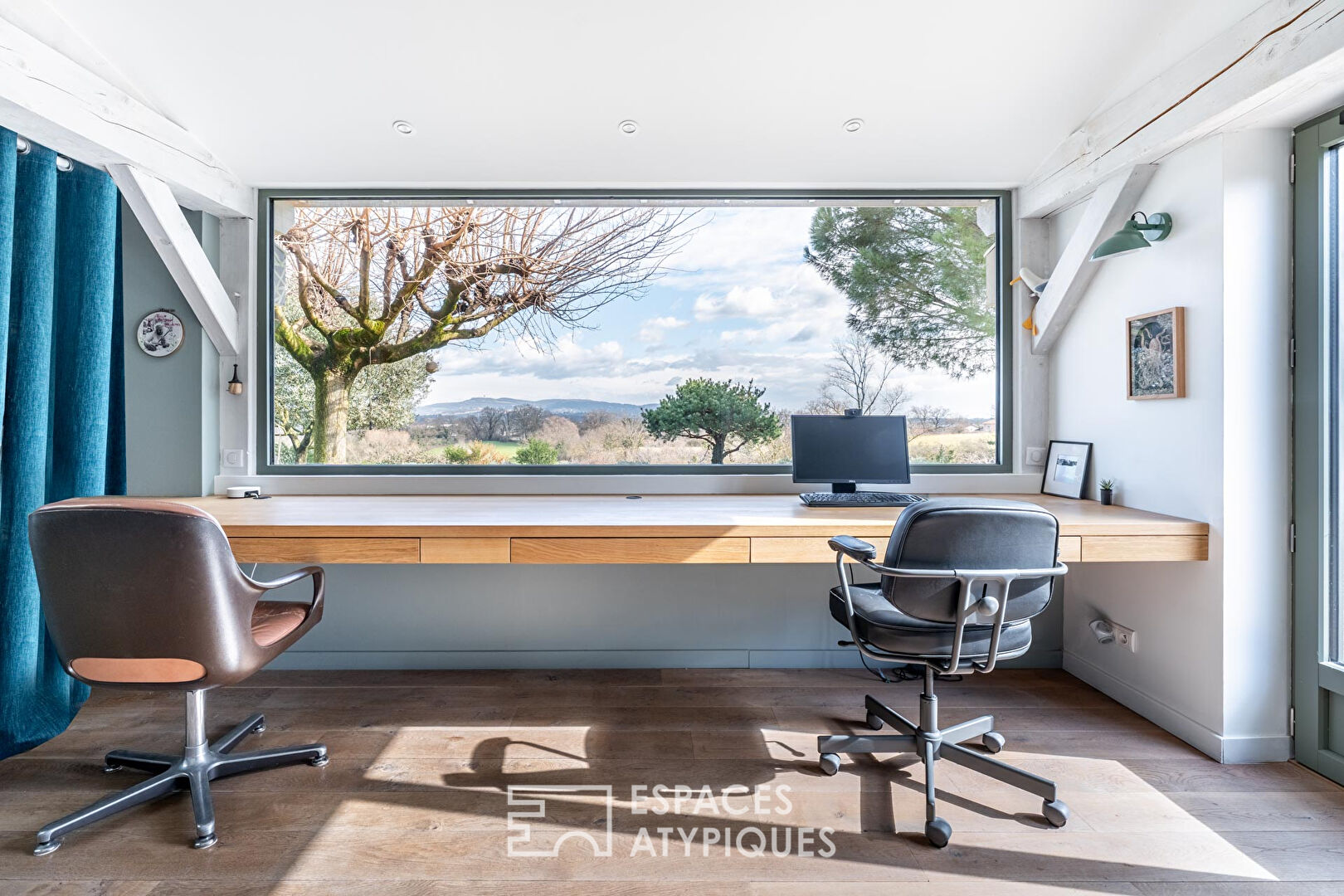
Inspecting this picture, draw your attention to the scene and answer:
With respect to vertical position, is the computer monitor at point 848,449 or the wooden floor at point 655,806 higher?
the computer monitor at point 848,449

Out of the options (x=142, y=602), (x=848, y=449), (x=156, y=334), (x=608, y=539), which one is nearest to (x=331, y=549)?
(x=142, y=602)

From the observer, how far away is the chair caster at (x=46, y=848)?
68.5 inches

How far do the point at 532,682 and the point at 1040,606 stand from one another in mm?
2007

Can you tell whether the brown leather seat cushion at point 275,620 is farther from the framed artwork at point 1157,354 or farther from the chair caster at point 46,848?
the framed artwork at point 1157,354

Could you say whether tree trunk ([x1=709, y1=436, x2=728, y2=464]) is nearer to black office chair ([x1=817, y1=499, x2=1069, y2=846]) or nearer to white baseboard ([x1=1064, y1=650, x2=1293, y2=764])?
black office chair ([x1=817, y1=499, x2=1069, y2=846])

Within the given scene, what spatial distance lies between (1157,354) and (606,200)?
2371 millimetres

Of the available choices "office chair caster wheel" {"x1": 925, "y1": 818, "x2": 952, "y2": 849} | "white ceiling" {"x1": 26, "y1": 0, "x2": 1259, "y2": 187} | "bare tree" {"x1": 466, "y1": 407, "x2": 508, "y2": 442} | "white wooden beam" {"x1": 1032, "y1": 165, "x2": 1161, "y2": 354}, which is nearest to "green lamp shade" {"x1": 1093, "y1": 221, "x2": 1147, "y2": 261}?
"white wooden beam" {"x1": 1032, "y1": 165, "x2": 1161, "y2": 354}

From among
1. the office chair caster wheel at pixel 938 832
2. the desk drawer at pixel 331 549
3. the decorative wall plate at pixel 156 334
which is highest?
the decorative wall plate at pixel 156 334

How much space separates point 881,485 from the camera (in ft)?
10.3

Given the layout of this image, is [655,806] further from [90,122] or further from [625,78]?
[90,122]

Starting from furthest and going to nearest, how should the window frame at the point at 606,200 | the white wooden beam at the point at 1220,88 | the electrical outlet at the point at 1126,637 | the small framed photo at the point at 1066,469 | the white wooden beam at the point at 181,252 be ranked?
the window frame at the point at 606,200, the small framed photo at the point at 1066,469, the electrical outlet at the point at 1126,637, the white wooden beam at the point at 181,252, the white wooden beam at the point at 1220,88

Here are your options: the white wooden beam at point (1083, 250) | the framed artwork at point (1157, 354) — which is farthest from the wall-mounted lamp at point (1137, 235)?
the framed artwork at point (1157, 354)

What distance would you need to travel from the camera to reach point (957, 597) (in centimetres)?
181

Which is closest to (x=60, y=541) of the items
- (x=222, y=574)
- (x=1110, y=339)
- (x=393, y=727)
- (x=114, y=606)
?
(x=114, y=606)
